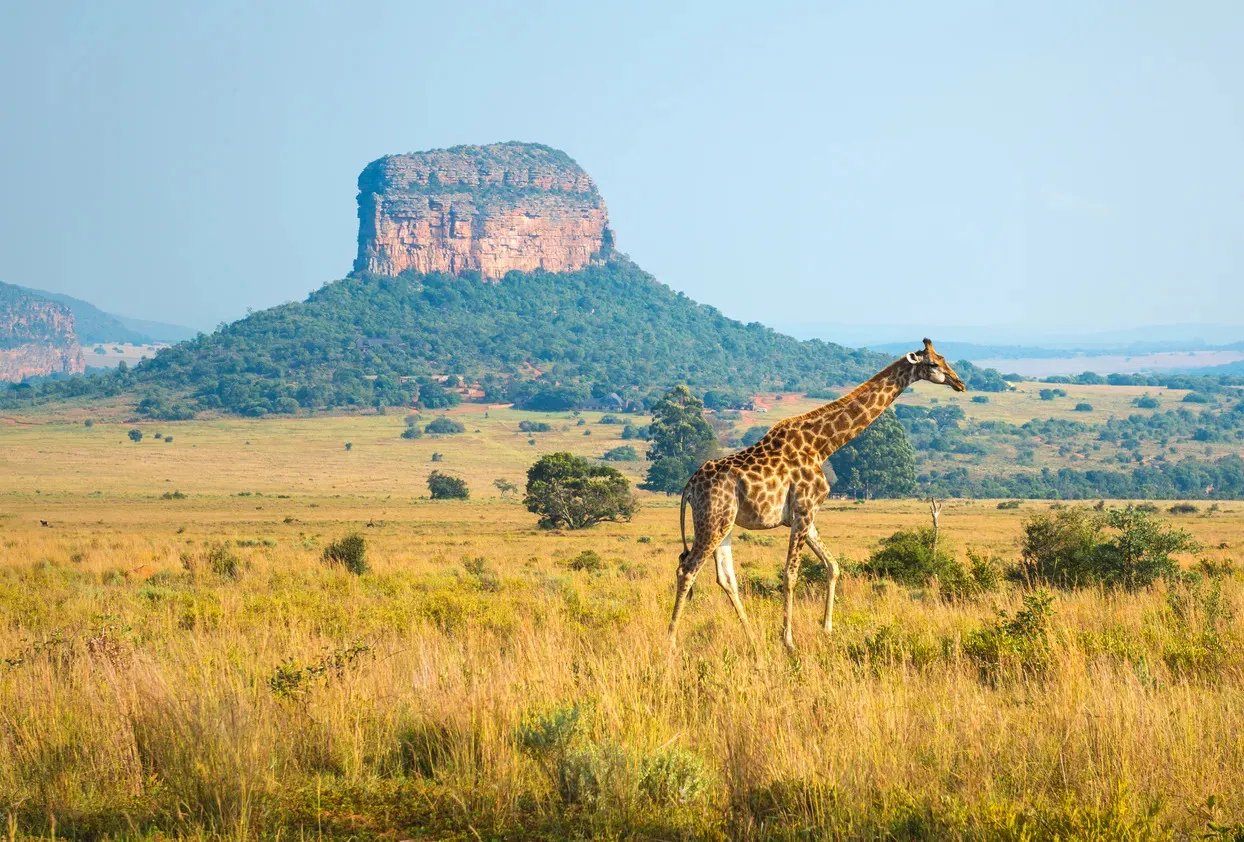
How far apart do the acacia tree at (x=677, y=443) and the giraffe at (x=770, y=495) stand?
75760mm

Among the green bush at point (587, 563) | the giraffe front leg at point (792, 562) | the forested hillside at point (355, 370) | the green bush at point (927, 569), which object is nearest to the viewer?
the giraffe front leg at point (792, 562)

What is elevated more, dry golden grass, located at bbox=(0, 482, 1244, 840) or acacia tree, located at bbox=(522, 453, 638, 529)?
dry golden grass, located at bbox=(0, 482, 1244, 840)

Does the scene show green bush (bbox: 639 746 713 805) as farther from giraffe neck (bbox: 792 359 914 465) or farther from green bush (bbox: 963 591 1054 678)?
giraffe neck (bbox: 792 359 914 465)

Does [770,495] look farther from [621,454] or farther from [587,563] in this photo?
[621,454]

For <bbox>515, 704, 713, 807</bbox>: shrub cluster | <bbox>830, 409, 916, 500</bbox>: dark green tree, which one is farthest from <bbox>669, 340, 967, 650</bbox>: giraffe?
<bbox>830, 409, 916, 500</bbox>: dark green tree

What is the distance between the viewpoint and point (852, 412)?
10.0 meters

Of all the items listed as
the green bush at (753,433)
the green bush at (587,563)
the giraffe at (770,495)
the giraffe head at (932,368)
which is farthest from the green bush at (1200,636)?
the green bush at (753,433)

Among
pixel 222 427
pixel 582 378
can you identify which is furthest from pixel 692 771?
pixel 582 378

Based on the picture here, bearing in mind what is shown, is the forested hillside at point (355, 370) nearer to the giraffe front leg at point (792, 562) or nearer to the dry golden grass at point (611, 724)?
the dry golden grass at point (611, 724)

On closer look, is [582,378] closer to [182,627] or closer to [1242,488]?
[1242,488]

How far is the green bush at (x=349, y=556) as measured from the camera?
72.0 feet

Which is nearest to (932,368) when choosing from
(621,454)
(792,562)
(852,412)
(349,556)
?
(852,412)

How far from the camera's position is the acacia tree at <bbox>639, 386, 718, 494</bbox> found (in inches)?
3455

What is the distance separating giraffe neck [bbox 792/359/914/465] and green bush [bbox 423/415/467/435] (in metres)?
117
